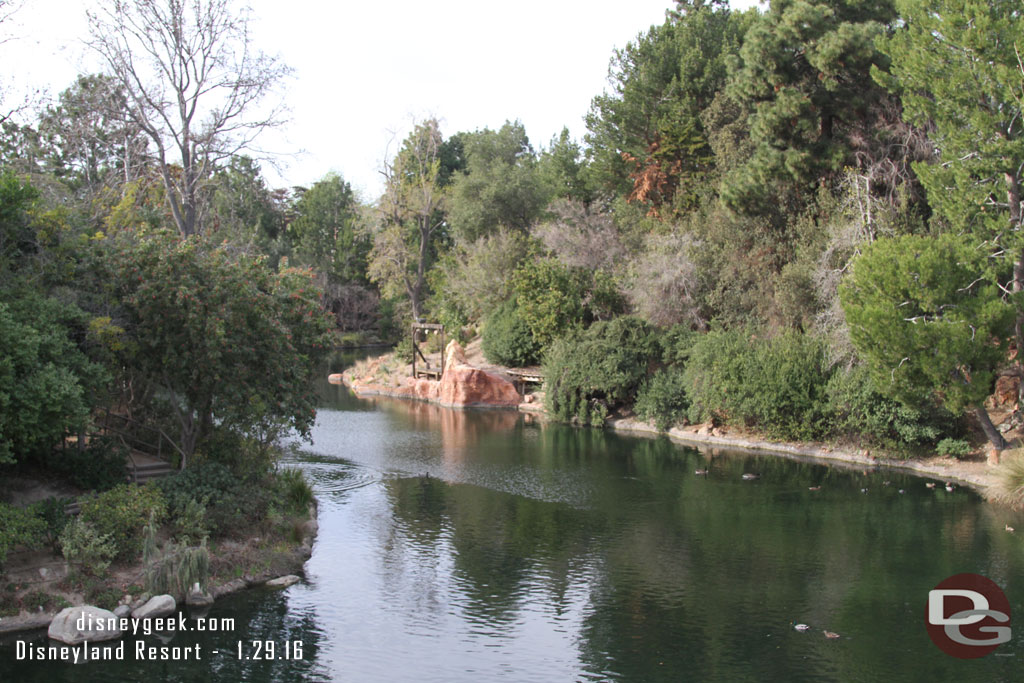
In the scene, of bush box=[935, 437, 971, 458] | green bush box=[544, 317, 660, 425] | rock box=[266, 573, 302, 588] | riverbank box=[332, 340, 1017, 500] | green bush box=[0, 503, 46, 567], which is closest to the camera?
green bush box=[0, 503, 46, 567]

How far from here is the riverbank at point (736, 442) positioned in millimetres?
23422

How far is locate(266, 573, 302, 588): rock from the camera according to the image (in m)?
15.0

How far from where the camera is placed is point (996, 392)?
2523cm

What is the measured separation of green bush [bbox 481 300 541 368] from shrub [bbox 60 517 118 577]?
87.4 feet

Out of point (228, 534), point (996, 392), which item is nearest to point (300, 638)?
point (228, 534)

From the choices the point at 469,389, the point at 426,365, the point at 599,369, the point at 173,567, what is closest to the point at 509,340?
the point at 469,389

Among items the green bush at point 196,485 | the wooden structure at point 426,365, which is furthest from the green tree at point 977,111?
the wooden structure at point 426,365

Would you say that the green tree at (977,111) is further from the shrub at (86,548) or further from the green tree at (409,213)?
the green tree at (409,213)

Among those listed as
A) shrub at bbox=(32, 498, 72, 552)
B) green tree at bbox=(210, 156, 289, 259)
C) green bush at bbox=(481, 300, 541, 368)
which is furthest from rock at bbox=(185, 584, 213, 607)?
green tree at bbox=(210, 156, 289, 259)

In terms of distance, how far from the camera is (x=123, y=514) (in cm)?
1428

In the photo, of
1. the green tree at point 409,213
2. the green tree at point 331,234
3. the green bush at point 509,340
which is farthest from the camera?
the green tree at point 331,234

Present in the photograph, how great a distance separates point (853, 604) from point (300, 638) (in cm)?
895

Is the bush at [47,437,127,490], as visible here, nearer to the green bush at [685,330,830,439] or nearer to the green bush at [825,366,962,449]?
the green bush at [685,330,830,439]

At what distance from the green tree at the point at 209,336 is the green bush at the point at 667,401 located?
15897 millimetres
